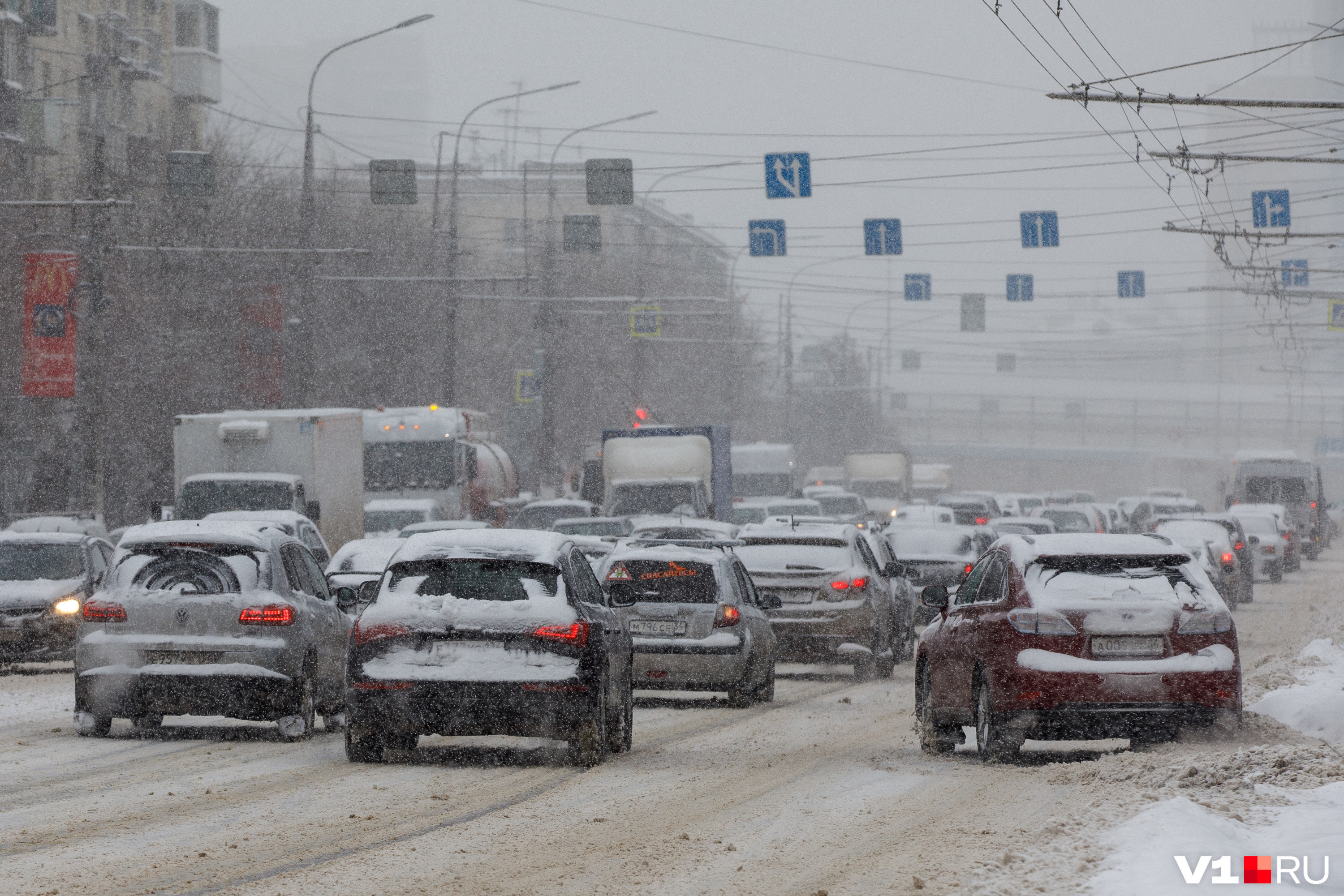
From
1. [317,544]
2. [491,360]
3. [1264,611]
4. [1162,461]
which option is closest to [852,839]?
[317,544]

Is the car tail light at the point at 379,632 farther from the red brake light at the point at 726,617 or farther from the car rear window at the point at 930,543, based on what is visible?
the car rear window at the point at 930,543

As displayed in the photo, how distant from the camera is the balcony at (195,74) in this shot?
229 ft

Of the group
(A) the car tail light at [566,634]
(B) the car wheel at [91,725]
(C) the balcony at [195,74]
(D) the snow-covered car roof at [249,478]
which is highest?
(C) the balcony at [195,74]

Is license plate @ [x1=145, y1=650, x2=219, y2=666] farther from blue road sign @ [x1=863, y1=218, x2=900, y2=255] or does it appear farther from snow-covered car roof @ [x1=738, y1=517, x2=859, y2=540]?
blue road sign @ [x1=863, y1=218, x2=900, y2=255]

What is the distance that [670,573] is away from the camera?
1795 cm

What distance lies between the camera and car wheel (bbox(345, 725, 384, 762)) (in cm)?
1248

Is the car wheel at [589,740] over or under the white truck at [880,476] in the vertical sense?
under

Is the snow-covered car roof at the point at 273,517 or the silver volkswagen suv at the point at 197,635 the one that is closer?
the silver volkswagen suv at the point at 197,635

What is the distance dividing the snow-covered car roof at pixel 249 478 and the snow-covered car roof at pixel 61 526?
5.80ft

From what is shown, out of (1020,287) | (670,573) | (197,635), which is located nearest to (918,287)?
(1020,287)

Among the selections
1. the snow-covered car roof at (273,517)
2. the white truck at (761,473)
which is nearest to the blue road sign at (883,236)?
the white truck at (761,473)

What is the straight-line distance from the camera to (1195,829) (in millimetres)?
8375

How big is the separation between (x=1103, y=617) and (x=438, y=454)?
2825cm

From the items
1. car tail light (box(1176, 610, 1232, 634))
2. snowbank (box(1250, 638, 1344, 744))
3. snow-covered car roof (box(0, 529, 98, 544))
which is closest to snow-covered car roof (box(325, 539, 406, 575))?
snow-covered car roof (box(0, 529, 98, 544))
